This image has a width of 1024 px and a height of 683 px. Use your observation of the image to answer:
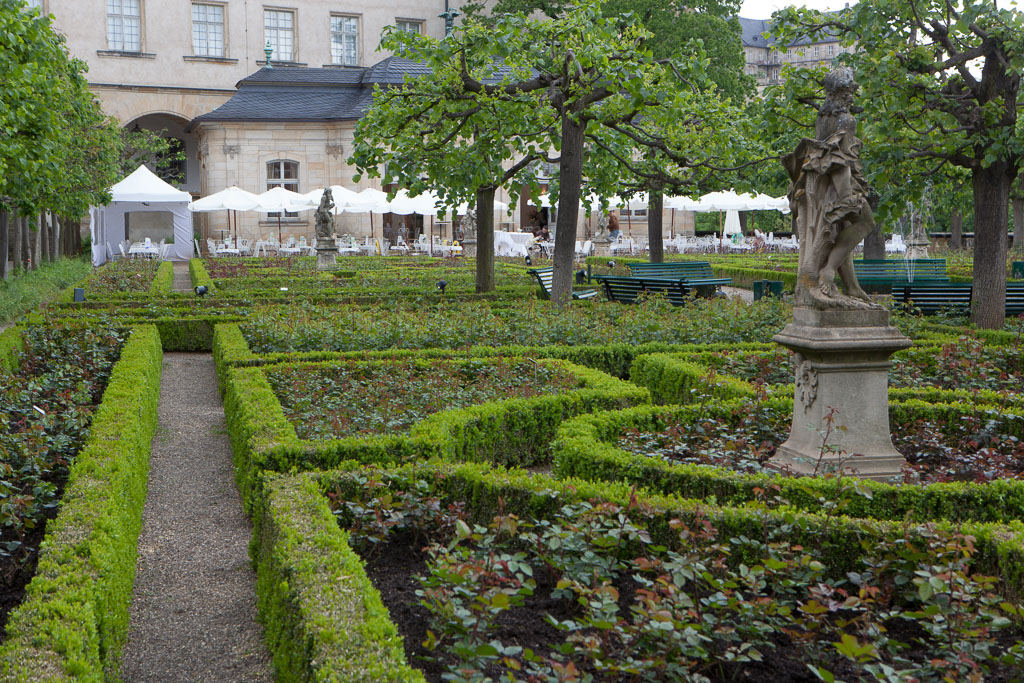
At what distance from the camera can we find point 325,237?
23.3 meters

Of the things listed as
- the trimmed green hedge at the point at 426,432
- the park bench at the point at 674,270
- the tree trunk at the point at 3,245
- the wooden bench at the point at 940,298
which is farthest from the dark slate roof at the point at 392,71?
the trimmed green hedge at the point at 426,432

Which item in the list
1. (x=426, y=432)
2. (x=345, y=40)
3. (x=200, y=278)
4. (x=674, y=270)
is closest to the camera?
(x=426, y=432)

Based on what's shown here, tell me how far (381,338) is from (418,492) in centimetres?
522

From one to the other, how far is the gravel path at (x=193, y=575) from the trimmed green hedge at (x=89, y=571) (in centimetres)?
13

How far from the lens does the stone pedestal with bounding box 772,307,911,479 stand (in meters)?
5.18

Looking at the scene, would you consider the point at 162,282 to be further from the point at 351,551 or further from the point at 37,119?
the point at 351,551

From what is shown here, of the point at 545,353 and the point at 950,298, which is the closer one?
the point at 545,353

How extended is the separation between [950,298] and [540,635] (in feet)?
35.3

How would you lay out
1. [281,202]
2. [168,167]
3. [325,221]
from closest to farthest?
[325,221] < [281,202] < [168,167]

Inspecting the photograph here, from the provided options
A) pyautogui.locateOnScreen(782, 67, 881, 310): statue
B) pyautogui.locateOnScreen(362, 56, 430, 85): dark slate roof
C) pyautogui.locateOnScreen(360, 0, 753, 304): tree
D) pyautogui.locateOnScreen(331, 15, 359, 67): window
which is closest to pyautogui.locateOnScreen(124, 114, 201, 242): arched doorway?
pyautogui.locateOnScreen(331, 15, 359, 67): window

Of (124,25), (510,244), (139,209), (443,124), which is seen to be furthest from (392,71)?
(443,124)

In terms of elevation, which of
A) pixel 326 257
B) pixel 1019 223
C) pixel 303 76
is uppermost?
pixel 303 76

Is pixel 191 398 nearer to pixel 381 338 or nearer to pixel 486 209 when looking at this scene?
pixel 381 338

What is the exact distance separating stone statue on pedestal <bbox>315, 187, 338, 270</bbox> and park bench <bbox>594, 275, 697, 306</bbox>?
981 cm
